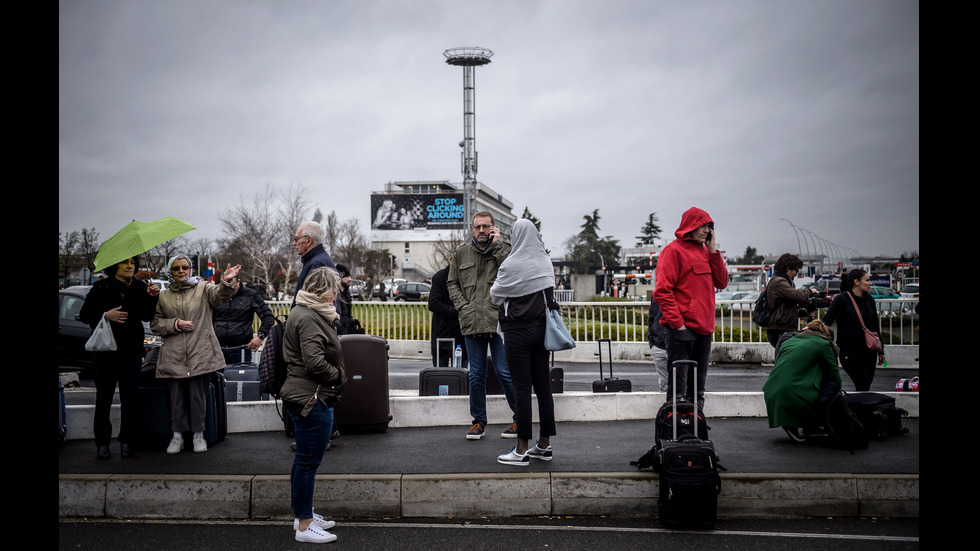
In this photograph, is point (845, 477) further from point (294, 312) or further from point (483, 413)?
point (294, 312)

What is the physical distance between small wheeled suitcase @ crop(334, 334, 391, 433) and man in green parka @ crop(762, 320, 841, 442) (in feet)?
12.7

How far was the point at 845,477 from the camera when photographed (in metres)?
5.37

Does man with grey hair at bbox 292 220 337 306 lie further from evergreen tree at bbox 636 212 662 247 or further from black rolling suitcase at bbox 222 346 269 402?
evergreen tree at bbox 636 212 662 247

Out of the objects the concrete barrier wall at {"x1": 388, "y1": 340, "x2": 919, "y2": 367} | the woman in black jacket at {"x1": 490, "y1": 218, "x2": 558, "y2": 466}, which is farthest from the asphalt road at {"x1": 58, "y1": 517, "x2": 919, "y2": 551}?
the concrete barrier wall at {"x1": 388, "y1": 340, "x2": 919, "y2": 367}

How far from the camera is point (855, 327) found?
819 centimetres

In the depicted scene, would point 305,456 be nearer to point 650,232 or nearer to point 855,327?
point 855,327

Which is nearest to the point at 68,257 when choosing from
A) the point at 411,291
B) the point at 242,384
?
the point at 411,291

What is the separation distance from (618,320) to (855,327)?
26.6ft

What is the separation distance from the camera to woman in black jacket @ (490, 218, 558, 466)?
591cm

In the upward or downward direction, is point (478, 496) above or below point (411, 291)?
below

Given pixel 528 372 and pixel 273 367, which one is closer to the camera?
pixel 273 367
